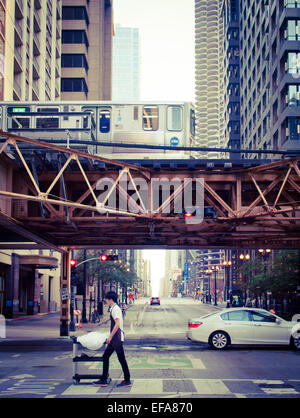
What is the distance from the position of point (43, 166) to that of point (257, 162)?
8618 mm

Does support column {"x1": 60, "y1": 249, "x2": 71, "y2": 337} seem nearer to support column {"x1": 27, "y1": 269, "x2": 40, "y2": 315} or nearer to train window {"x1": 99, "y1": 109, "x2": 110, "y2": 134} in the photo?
train window {"x1": 99, "y1": 109, "x2": 110, "y2": 134}

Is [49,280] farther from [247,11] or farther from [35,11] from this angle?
[247,11]

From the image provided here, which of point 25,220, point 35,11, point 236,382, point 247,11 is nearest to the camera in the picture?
point 236,382

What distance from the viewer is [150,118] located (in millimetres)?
25375

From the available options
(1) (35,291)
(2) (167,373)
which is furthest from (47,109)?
(1) (35,291)

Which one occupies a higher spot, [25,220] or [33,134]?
[33,134]

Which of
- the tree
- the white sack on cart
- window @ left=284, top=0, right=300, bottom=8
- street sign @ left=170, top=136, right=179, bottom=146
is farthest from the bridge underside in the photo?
window @ left=284, top=0, right=300, bottom=8

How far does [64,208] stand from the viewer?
71.0 ft

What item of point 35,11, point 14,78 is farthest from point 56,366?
point 35,11

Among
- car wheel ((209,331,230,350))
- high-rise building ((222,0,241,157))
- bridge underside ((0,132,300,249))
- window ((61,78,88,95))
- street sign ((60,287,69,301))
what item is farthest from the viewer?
high-rise building ((222,0,241,157))

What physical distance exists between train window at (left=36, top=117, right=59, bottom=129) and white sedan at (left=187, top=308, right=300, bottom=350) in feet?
37.8

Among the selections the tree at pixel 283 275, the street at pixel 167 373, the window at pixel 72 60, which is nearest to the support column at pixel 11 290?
the tree at pixel 283 275

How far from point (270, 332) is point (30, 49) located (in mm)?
40085

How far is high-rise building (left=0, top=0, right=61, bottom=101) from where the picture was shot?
136 ft
